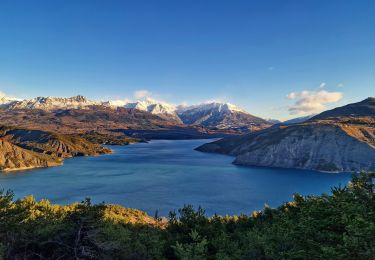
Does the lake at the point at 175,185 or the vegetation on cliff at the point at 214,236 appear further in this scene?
the lake at the point at 175,185

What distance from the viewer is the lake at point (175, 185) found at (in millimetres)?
112500

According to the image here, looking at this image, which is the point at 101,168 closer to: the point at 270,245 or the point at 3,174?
the point at 3,174

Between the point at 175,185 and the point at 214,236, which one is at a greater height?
the point at 214,236

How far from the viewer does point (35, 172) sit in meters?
188

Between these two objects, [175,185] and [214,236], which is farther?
[175,185]

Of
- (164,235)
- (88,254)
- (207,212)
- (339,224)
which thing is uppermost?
(339,224)

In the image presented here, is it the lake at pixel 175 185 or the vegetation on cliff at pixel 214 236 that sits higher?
the vegetation on cliff at pixel 214 236

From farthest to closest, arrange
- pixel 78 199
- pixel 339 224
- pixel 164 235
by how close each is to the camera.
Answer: pixel 78 199, pixel 164 235, pixel 339 224

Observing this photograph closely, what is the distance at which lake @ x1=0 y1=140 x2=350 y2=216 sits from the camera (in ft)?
369

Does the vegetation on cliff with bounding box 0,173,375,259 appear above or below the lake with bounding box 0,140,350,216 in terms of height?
above

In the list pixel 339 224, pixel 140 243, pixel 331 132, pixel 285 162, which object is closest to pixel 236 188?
pixel 285 162

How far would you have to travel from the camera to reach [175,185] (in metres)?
142

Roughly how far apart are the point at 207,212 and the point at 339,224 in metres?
77.9

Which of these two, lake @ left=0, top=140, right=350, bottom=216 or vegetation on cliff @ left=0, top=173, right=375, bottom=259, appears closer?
vegetation on cliff @ left=0, top=173, right=375, bottom=259
